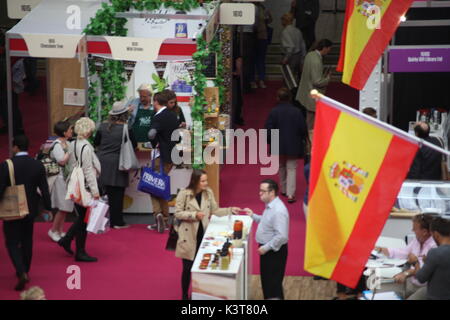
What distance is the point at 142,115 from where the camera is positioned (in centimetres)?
1291

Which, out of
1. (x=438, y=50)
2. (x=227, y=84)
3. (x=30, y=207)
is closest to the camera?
(x=30, y=207)

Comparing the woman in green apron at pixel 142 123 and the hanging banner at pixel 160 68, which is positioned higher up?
the hanging banner at pixel 160 68

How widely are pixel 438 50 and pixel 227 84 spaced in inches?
168

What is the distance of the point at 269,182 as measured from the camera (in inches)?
374

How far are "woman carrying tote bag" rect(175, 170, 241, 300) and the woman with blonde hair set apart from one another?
1.87 metres

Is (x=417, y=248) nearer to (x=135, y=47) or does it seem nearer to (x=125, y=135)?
(x=125, y=135)

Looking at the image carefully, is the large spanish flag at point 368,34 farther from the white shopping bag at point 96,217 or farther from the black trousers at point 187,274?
the white shopping bag at point 96,217

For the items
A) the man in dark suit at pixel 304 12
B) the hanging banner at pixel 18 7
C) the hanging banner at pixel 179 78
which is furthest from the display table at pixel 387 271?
the man in dark suit at pixel 304 12

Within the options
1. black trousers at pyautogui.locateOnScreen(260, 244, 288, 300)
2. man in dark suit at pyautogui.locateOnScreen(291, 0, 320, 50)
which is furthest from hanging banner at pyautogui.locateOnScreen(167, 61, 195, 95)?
man in dark suit at pyautogui.locateOnScreen(291, 0, 320, 50)

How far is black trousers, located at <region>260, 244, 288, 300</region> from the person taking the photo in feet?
31.2

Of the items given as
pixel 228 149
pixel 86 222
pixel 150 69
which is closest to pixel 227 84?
pixel 228 149

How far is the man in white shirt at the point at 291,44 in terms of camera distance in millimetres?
18688

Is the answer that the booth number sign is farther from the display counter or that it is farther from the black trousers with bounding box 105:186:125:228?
the display counter

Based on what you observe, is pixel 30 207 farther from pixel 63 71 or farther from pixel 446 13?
pixel 446 13
